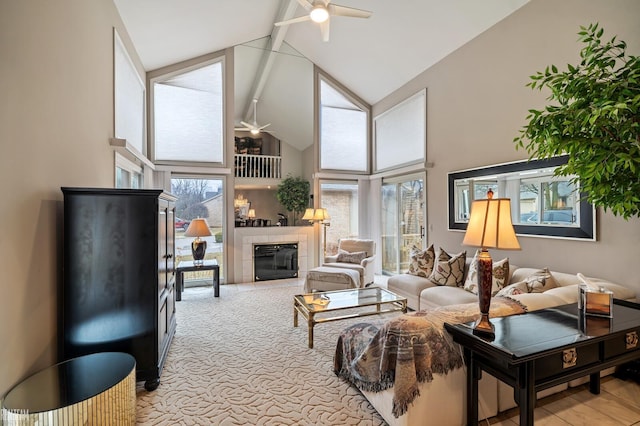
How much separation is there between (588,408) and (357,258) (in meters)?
3.52

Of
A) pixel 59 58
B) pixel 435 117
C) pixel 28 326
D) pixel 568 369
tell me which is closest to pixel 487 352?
pixel 568 369

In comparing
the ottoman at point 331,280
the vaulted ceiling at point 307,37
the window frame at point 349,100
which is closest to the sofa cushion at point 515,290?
the ottoman at point 331,280

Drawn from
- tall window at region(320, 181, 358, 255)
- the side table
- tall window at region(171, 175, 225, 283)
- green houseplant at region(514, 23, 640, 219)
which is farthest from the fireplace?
green houseplant at region(514, 23, 640, 219)

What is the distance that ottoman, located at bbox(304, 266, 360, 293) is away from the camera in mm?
4719

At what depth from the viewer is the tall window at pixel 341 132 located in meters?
6.99

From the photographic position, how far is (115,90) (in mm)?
3756

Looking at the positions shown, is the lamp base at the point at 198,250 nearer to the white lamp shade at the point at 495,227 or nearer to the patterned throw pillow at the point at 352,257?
the patterned throw pillow at the point at 352,257

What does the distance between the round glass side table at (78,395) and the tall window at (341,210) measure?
17.6 feet

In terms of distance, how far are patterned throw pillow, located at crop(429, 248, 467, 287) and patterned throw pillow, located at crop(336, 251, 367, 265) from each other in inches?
58.3

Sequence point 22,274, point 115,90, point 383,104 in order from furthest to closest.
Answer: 1. point 383,104
2. point 115,90
3. point 22,274

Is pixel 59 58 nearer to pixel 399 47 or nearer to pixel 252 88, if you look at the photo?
pixel 399 47

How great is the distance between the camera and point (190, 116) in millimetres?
6023

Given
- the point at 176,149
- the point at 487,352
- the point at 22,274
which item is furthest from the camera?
the point at 176,149

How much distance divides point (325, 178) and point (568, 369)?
18.4 feet
